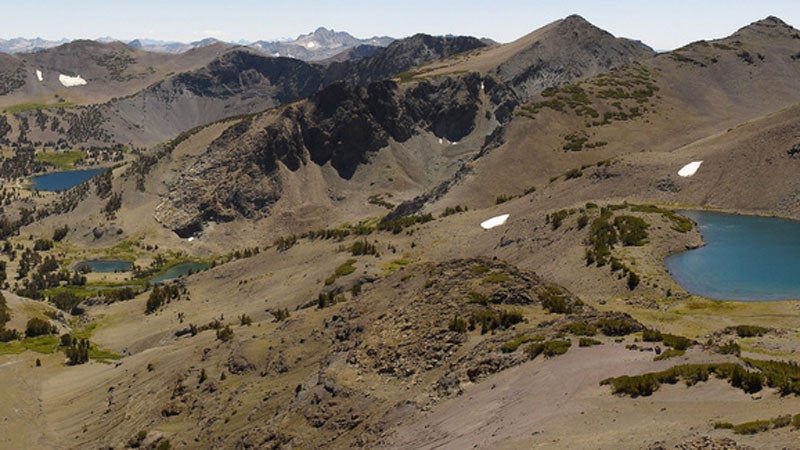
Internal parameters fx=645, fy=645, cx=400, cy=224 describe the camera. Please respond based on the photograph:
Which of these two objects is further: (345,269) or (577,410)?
(345,269)

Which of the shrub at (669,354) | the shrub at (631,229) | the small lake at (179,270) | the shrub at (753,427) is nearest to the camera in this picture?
the shrub at (753,427)

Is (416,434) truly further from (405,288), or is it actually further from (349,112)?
(349,112)

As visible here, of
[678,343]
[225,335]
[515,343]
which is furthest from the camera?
[225,335]

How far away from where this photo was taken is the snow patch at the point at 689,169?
310ft

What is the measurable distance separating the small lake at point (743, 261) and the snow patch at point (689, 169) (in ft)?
48.0

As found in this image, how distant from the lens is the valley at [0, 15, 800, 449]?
2964 centimetres

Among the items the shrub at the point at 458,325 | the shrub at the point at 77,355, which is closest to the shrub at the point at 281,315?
the shrub at the point at 77,355

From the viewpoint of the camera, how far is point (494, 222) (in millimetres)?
93500

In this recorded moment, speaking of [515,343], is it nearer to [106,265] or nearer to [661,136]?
[661,136]

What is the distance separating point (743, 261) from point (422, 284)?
115ft

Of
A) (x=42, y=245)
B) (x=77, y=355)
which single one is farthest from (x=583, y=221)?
(x=42, y=245)

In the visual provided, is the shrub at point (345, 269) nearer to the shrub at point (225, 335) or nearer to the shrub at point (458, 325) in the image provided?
the shrub at point (225, 335)

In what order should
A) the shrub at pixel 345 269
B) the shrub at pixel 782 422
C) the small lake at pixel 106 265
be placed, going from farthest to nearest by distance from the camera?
the small lake at pixel 106 265, the shrub at pixel 345 269, the shrub at pixel 782 422

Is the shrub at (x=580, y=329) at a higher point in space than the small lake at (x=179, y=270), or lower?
higher
